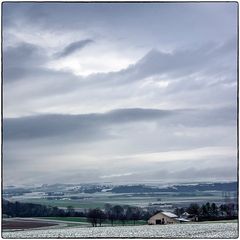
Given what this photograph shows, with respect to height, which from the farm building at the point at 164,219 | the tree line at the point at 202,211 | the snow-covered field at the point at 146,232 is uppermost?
the tree line at the point at 202,211

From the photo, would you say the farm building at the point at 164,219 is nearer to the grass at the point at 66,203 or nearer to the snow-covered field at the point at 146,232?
the snow-covered field at the point at 146,232

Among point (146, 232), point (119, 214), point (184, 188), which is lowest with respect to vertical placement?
point (146, 232)

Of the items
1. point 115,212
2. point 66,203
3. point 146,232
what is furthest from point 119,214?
point 66,203

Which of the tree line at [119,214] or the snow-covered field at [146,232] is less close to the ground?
the tree line at [119,214]

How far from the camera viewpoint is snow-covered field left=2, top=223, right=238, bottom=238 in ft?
14.7

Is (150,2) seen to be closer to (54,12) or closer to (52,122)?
(54,12)

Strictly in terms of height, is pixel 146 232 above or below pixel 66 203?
below

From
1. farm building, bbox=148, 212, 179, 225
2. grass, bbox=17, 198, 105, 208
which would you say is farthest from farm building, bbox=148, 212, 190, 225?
grass, bbox=17, 198, 105, 208

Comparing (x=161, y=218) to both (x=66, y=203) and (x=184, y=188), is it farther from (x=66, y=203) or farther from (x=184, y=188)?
(x=66, y=203)

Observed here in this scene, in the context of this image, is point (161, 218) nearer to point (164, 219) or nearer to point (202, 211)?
point (164, 219)

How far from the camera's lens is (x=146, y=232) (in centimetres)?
449

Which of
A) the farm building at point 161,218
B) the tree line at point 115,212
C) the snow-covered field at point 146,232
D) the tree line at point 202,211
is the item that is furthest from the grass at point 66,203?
the tree line at point 202,211

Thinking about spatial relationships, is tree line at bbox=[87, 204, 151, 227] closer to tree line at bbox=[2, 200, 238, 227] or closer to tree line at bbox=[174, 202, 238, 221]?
tree line at bbox=[2, 200, 238, 227]

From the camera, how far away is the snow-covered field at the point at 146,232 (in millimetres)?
4477
